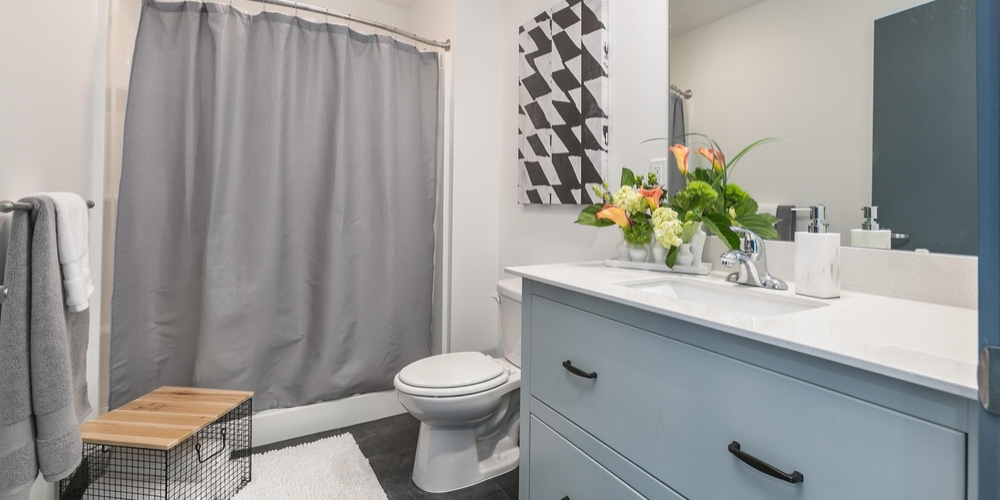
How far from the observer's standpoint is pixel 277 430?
203 centimetres

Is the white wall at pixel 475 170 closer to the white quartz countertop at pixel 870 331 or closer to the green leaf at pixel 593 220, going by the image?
the green leaf at pixel 593 220

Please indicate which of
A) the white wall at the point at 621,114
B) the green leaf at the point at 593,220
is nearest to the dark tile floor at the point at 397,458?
the white wall at the point at 621,114

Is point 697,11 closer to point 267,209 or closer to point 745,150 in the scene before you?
point 745,150

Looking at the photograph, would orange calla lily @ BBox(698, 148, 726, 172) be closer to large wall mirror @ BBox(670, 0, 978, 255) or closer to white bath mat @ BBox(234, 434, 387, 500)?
large wall mirror @ BBox(670, 0, 978, 255)

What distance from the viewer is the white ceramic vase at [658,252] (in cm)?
139

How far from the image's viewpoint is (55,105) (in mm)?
1338

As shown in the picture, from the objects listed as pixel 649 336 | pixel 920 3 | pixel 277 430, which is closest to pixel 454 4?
pixel 920 3

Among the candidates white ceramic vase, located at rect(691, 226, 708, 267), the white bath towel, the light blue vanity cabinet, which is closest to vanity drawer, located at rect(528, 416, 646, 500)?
the light blue vanity cabinet

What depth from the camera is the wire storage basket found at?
4.75 ft

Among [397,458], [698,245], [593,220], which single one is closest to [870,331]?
[698,245]

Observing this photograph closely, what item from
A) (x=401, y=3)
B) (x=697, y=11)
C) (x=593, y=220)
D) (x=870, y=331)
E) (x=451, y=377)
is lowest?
(x=451, y=377)

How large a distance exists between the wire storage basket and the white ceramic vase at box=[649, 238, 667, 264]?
155 cm

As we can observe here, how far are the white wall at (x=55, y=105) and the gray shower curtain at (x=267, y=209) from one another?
109 millimetres

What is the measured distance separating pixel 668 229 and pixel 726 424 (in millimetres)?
630
